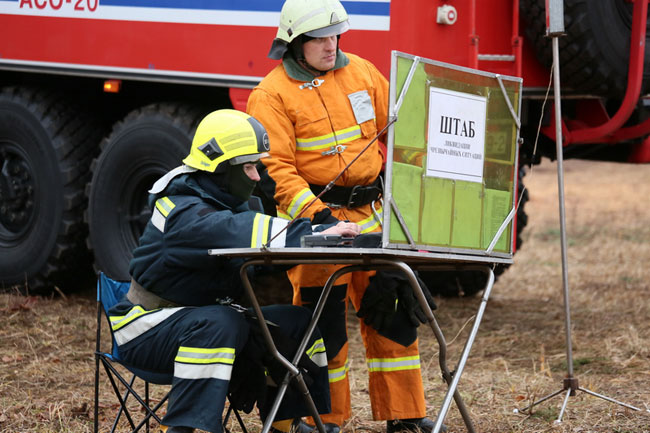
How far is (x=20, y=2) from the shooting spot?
695cm

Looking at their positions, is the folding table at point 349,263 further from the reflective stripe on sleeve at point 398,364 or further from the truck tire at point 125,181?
the truck tire at point 125,181

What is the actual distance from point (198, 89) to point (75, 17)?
885mm

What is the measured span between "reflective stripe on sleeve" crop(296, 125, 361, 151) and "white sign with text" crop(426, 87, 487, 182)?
2.30 ft

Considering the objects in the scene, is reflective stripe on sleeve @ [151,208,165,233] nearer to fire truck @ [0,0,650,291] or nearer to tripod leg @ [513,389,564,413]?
tripod leg @ [513,389,564,413]

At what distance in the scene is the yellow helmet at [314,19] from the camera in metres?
4.34

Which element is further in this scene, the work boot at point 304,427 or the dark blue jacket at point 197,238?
the work boot at point 304,427

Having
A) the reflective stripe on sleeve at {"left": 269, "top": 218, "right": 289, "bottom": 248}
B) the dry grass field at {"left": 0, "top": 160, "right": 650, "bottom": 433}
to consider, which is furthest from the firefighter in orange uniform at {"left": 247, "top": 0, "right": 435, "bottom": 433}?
the reflective stripe on sleeve at {"left": 269, "top": 218, "right": 289, "bottom": 248}

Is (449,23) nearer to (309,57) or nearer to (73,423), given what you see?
(309,57)

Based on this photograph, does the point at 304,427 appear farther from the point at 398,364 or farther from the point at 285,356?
the point at 285,356

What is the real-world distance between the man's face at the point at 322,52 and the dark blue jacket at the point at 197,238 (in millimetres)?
794

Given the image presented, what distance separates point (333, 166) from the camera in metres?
4.41

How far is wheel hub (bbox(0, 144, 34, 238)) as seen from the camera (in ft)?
24.0

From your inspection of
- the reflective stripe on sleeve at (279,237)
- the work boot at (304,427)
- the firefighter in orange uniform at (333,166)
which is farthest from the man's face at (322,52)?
the work boot at (304,427)

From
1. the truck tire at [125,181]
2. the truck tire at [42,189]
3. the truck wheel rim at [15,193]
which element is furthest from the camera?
the truck wheel rim at [15,193]
